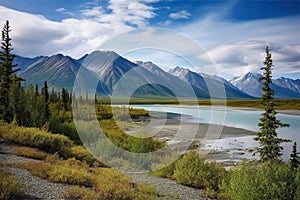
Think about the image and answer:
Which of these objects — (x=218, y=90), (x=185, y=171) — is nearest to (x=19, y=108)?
(x=185, y=171)

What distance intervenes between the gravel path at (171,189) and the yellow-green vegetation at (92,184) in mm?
747

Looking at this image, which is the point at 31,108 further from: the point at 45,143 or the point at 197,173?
the point at 197,173

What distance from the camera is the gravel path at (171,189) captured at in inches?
447

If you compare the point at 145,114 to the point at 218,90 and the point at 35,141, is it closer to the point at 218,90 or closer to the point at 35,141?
the point at 35,141

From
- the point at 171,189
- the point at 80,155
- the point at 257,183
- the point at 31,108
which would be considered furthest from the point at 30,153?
the point at 257,183

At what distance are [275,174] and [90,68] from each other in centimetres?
765

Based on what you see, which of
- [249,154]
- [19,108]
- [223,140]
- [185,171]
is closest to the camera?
[185,171]

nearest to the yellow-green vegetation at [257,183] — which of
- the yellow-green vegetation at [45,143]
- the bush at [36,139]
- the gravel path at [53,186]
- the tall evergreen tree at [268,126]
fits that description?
the gravel path at [53,186]

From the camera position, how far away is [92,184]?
36.4 ft

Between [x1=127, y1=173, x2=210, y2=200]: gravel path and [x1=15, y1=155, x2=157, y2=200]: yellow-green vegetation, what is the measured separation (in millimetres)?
747

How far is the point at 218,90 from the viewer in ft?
40.8

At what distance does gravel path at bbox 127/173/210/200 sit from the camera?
1135 centimetres

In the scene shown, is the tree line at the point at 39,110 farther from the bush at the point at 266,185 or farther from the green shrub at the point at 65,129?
the bush at the point at 266,185

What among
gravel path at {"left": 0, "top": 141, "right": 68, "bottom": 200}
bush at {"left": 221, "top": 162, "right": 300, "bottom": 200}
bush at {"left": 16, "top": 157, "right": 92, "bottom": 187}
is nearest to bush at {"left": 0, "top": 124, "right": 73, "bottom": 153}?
gravel path at {"left": 0, "top": 141, "right": 68, "bottom": 200}
